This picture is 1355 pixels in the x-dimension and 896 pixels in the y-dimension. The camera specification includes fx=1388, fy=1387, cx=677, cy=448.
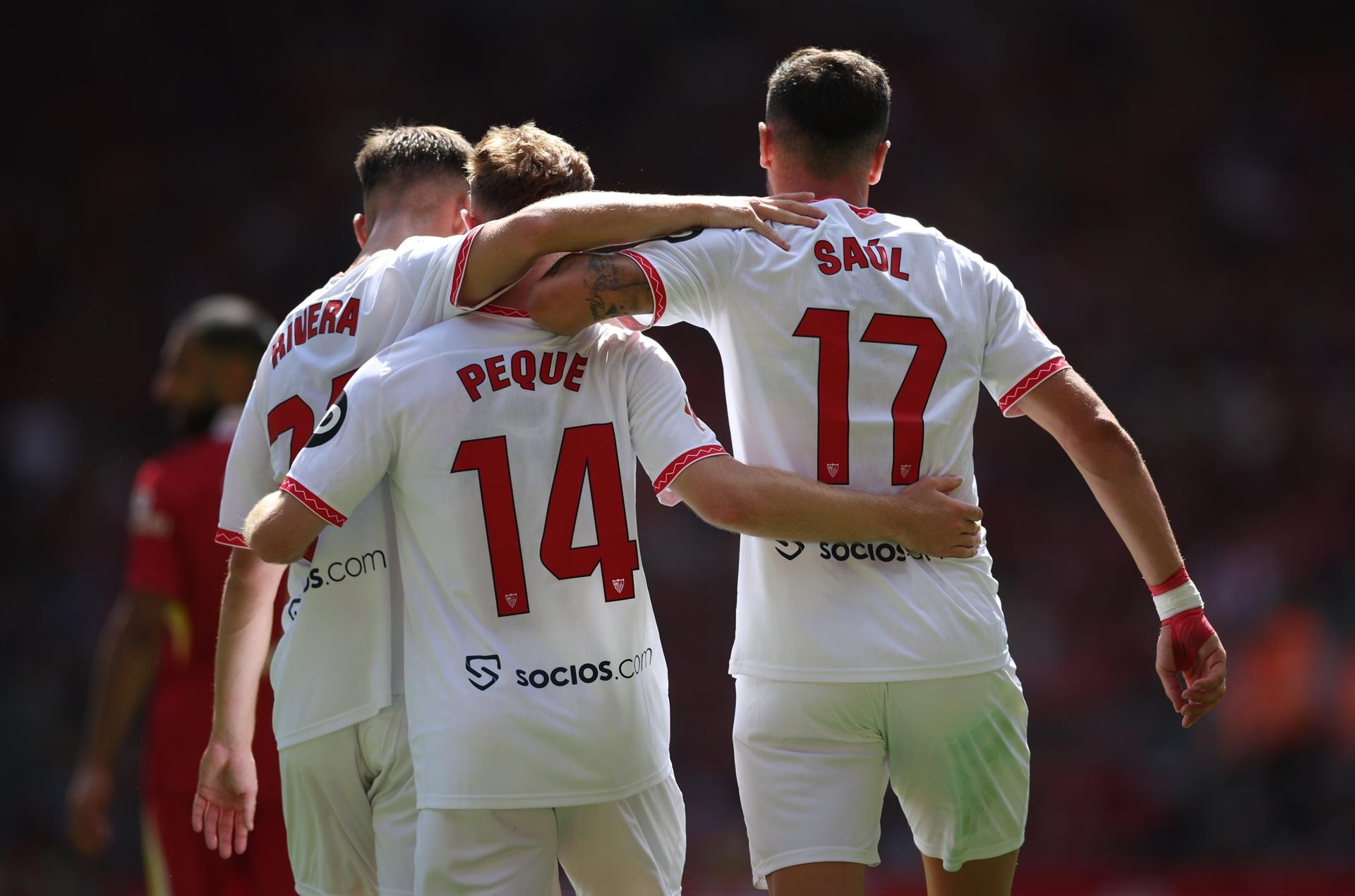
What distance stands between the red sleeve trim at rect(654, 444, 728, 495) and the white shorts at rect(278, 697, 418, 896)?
770 mm

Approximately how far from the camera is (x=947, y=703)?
3016 mm

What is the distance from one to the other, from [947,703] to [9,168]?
1320 centimetres

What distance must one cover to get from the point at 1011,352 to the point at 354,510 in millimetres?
1525

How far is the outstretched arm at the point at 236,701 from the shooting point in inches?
128

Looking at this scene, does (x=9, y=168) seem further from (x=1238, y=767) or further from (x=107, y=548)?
(x=1238, y=767)

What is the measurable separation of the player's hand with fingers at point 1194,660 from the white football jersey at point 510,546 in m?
1.25

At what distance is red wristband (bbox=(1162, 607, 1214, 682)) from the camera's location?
3287 mm

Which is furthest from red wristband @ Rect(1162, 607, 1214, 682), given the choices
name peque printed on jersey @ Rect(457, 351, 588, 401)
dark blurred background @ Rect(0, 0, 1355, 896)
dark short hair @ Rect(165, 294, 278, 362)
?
dark blurred background @ Rect(0, 0, 1355, 896)

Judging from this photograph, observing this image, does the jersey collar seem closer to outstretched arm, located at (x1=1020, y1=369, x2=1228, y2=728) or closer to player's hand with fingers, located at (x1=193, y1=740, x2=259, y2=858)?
outstretched arm, located at (x1=1020, y1=369, x2=1228, y2=728)

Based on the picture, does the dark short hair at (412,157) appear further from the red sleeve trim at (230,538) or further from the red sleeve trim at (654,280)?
the red sleeve trim at (230,538)

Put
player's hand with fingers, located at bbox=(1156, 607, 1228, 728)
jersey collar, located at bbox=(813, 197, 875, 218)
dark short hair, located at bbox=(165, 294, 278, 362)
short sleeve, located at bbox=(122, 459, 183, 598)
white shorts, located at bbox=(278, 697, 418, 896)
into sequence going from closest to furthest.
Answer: white shorts, located at bbox=(278, 697, 418, 896), jersey collar, located at bbox=(813, 197, 875, 218), player's hand with fingers, located at bbox=(1156, 607, 1228, 728), short sleeve, located at bbox=(122, 459, 183, 598), dark short hair, located at bbox=(165, 294, 278, 362)

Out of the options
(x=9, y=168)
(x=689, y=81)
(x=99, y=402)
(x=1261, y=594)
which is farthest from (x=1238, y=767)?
(x=9, y=168)

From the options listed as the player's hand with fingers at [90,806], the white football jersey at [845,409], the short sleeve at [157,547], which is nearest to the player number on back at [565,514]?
the white football jersey at [845,409]

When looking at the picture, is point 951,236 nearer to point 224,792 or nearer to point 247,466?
point 247,466
